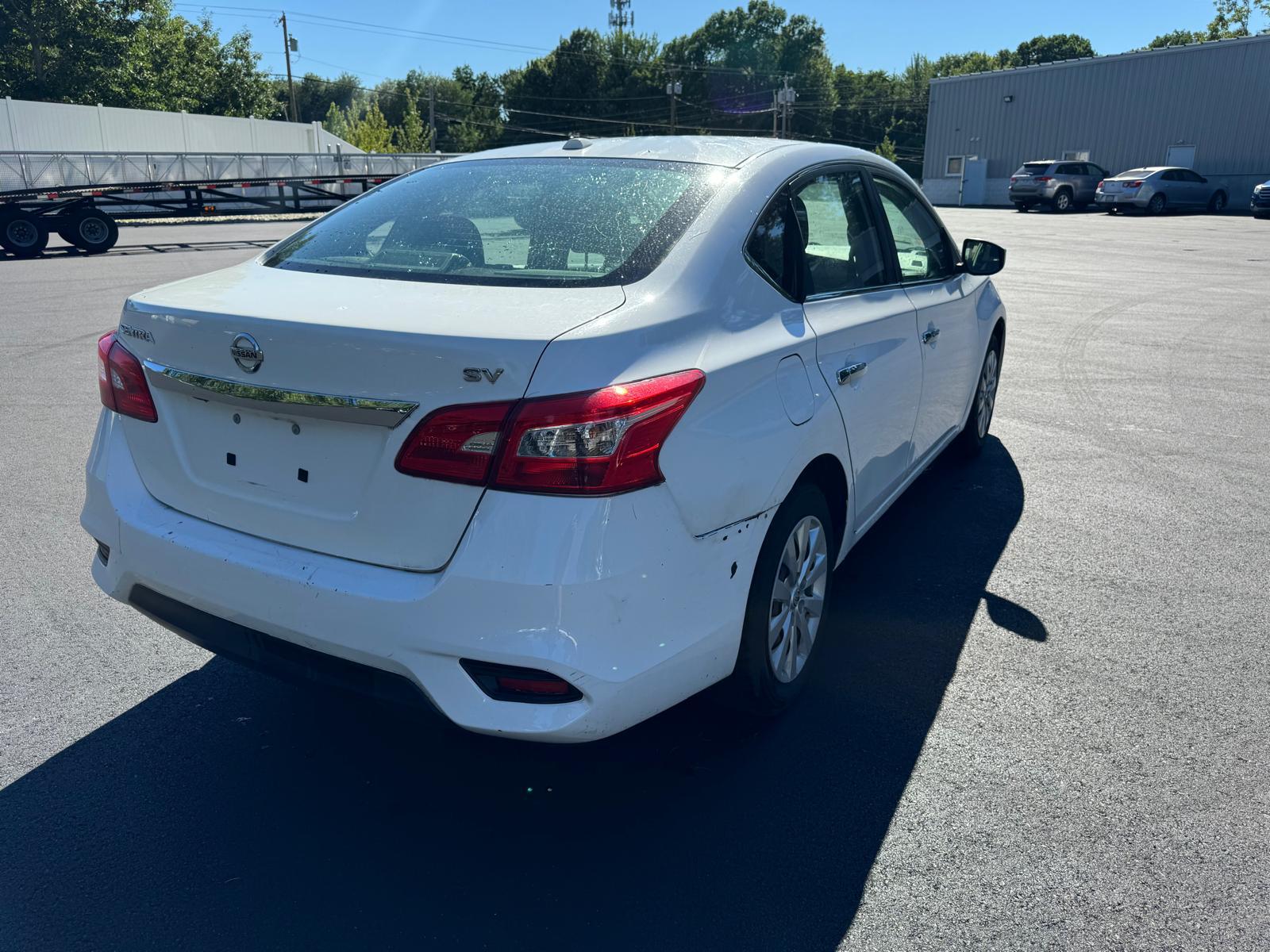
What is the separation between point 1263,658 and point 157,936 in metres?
3.58

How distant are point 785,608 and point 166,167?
32.2m

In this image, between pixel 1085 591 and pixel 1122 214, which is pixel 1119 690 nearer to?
pixel 1085 591

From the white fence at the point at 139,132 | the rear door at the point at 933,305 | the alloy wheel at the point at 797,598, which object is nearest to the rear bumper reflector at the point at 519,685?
the alloy wheel at the point at 797,598

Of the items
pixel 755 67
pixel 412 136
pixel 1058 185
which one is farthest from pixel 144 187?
pixel 755 67

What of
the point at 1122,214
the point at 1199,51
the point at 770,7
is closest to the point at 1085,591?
the point at 1122,214

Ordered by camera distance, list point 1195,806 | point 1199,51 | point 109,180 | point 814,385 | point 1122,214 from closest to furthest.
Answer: point 1195,806 < point 814,385 < point 109,180 < point 1122,214 < point 1199,51

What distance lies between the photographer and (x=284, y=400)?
2.36 meters

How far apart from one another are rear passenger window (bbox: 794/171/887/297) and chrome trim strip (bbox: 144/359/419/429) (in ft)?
4.76

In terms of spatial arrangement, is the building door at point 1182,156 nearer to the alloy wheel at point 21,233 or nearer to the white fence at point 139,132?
the white fence at point 139,132

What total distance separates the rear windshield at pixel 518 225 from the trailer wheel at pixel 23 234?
17874 mm

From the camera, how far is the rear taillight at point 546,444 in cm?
215

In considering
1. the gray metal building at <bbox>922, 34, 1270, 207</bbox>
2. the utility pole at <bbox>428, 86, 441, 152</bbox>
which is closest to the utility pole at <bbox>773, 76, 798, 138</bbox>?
the gray metal building at <bbox>922, 34, 1270, 207</bbox>

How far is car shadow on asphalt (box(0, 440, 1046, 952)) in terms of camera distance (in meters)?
2.30

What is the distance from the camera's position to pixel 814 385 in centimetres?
296
